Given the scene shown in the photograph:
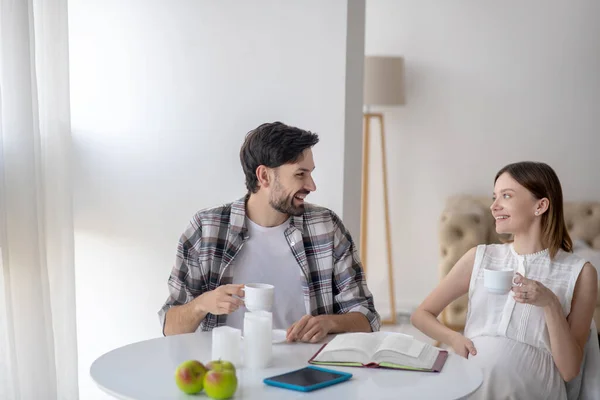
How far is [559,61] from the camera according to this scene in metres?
4.89

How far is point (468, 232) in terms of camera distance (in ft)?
13.9

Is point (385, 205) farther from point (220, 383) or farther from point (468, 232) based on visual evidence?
point (220, 383)

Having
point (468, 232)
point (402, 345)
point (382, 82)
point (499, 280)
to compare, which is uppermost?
point (382, 82)

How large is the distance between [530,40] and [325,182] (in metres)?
2.74

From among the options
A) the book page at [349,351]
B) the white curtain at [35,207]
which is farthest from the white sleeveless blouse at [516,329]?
the white curtain at [35,207]

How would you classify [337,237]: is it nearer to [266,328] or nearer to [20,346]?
[266,328]

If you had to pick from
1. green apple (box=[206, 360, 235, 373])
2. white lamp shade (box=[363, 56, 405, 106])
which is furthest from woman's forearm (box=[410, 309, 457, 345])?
white lamp shade (box=[363, 56, 405, 106])

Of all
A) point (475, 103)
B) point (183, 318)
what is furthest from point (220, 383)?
point (475, 103)

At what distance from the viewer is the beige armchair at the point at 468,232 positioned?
4238mm

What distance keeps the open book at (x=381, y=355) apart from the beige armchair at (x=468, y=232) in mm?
2463

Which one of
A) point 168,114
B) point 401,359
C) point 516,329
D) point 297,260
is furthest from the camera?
point 168,114

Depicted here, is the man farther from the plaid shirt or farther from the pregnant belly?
the pregnant belly

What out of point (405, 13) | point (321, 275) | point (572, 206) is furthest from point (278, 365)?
point (405, 13)

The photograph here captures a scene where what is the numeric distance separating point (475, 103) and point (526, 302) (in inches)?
127
